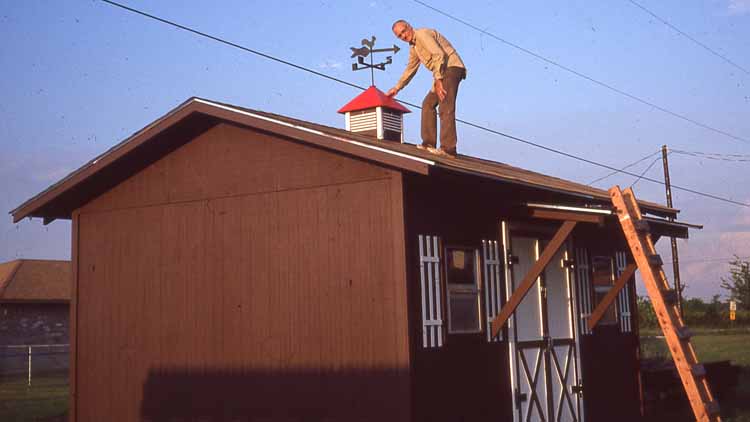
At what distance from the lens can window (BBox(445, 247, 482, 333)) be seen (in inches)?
468

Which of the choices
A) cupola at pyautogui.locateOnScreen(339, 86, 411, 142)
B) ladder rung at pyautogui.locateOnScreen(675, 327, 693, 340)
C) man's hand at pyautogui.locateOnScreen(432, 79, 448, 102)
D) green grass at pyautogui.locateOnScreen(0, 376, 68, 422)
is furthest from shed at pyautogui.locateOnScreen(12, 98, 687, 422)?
green grass at pyautogui.locateOnScreen(0, 376, 68, 422)

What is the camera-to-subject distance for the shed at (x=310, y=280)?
439 inches

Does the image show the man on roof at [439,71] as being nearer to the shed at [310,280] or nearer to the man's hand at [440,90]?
the man's hand at [440,90]

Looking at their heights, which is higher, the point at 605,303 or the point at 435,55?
the point at 435,55

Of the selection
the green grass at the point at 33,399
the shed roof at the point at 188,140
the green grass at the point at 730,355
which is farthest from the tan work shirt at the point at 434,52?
the green grass at the point at 33,399

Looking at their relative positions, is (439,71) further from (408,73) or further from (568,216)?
(568,216)

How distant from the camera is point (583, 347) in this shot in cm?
1455

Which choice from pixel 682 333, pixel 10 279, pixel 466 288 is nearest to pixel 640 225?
pixel 682 333

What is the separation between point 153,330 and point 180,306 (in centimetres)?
62

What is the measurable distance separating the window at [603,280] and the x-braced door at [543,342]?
3.24 ft

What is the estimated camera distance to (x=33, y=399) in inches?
875

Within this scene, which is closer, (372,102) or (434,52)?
(434,52)

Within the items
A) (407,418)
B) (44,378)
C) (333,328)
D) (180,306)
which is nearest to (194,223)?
(180,306)

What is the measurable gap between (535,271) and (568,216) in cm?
84
